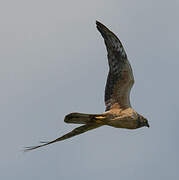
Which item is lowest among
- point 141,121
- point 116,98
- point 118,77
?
point 141,121

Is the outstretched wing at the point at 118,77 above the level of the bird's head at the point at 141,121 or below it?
above

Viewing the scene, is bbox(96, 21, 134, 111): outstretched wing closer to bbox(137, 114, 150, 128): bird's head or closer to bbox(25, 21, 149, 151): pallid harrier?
bbox(25, 21, 149, 151): pallid harrier

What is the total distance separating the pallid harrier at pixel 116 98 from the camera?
16266 millimetres

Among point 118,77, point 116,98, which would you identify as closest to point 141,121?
point 116,98

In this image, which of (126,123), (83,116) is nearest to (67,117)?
(83,116)

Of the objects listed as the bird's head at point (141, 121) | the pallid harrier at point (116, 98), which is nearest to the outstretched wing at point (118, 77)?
the pallid harrier at point (116, 98)

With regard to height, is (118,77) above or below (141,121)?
above

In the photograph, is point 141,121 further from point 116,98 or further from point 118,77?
point 118,77

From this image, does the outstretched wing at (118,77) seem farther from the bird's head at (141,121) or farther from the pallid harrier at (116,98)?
the bird's head at (141,121)

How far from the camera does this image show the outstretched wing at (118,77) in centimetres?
1652

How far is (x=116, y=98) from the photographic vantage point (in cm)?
1683

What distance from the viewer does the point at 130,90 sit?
16.8 metres

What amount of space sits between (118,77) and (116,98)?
0.65 metres

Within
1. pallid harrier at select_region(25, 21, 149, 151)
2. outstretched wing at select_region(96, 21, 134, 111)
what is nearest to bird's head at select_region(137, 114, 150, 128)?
pallid harrier at select_region(25, 21, 149, 151)
